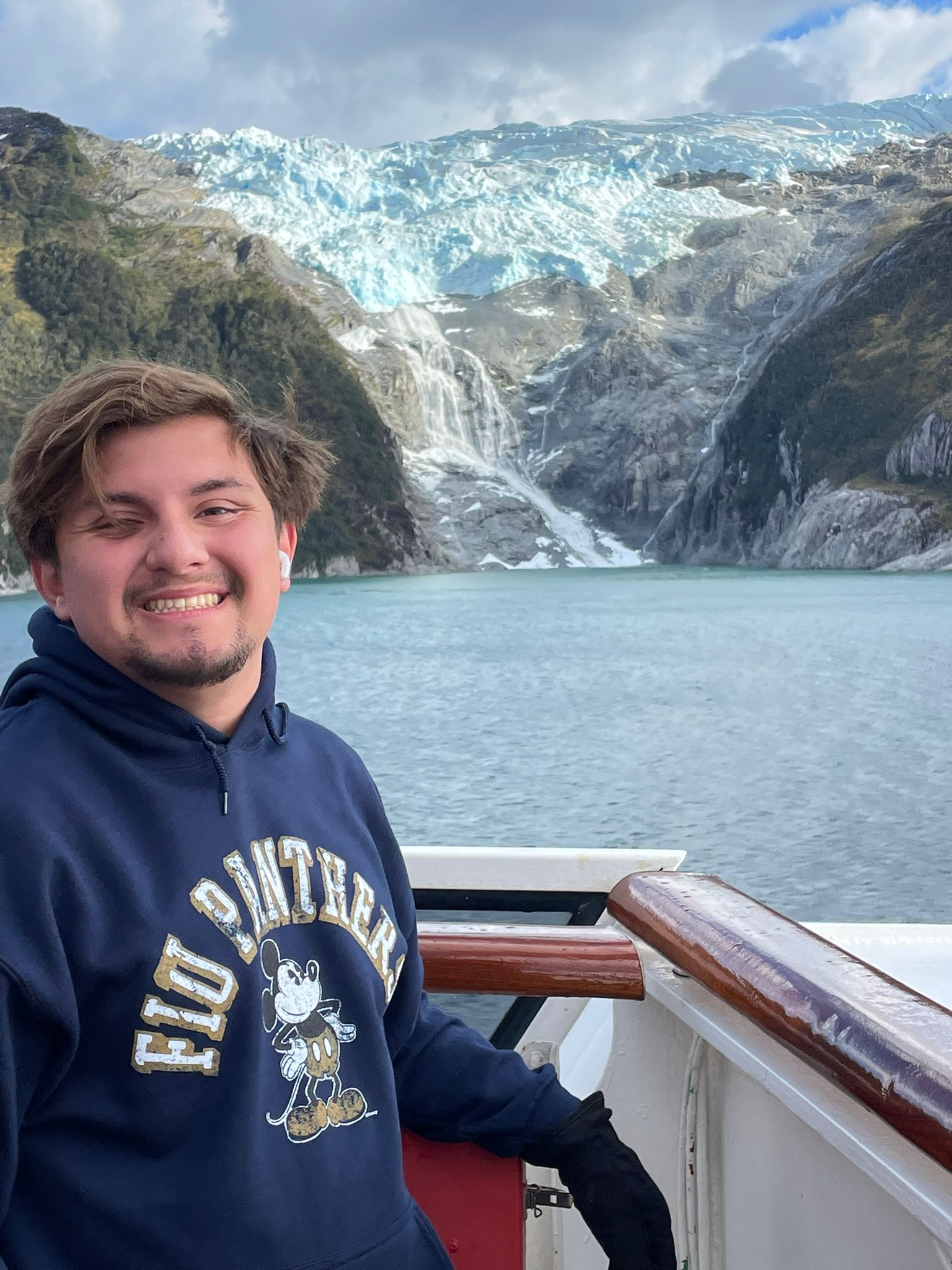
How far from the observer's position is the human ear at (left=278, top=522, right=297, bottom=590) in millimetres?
944

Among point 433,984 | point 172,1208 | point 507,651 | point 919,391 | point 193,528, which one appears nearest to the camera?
point 172,1208

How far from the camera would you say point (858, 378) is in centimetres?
6366

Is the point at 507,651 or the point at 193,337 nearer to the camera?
the point at 507,651

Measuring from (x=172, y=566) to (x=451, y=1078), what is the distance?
462mm

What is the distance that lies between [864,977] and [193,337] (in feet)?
235

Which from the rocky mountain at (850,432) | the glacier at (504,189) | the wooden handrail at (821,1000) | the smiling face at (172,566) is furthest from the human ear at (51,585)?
the glacier at (504,189)

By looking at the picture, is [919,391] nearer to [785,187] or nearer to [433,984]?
[785,187]

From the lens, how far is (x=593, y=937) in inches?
41.9

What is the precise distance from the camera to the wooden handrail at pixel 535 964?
103 cm

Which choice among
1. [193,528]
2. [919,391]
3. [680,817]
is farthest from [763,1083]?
[919,391]

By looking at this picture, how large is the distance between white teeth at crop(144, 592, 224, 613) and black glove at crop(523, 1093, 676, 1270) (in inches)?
19.2

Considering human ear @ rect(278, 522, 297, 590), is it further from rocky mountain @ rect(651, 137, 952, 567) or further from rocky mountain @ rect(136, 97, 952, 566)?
rocky mountain @ rect(136, 97, 952, 566)

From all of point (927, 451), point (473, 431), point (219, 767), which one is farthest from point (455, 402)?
point (219, 767)

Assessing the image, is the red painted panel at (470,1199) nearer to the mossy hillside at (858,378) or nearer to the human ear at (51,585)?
the human ear at (51,585)
